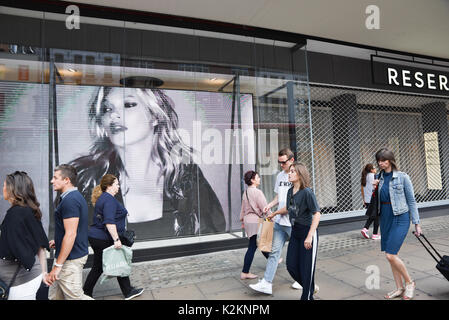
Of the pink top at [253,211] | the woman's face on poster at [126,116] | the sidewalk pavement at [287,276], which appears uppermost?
the woman's face on poster at [126,116]

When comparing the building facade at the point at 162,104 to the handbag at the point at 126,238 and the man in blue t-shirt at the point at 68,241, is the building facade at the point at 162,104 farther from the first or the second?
the man in blue t-shirt at the point at 68,241

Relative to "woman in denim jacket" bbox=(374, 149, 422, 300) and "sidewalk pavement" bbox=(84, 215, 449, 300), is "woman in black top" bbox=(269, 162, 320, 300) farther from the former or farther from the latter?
"woman in denim jacket" bbox=(374, 149, 422, 300)

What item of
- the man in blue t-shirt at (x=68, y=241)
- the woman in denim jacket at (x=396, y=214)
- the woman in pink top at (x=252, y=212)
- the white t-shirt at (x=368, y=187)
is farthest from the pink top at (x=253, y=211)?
the white t-shirt at (x=368, y=187)

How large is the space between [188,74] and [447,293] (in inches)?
202

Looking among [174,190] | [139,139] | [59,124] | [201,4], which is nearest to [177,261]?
[174,190]

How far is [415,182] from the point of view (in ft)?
31.9

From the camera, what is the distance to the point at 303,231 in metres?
3.01

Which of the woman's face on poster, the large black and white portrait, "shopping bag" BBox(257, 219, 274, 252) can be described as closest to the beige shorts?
"shopping bag" BBox(257, 219, 274, 252)

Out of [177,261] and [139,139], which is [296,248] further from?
[139,139]

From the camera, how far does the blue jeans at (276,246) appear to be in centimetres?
339

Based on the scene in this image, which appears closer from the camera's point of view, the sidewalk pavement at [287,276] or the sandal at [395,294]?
the sandal at [395,294]

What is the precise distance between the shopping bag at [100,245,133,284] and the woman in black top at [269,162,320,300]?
5.97ft

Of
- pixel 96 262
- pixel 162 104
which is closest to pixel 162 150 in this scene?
pixel 162 104

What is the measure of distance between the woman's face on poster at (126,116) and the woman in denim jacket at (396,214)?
12.8ft
